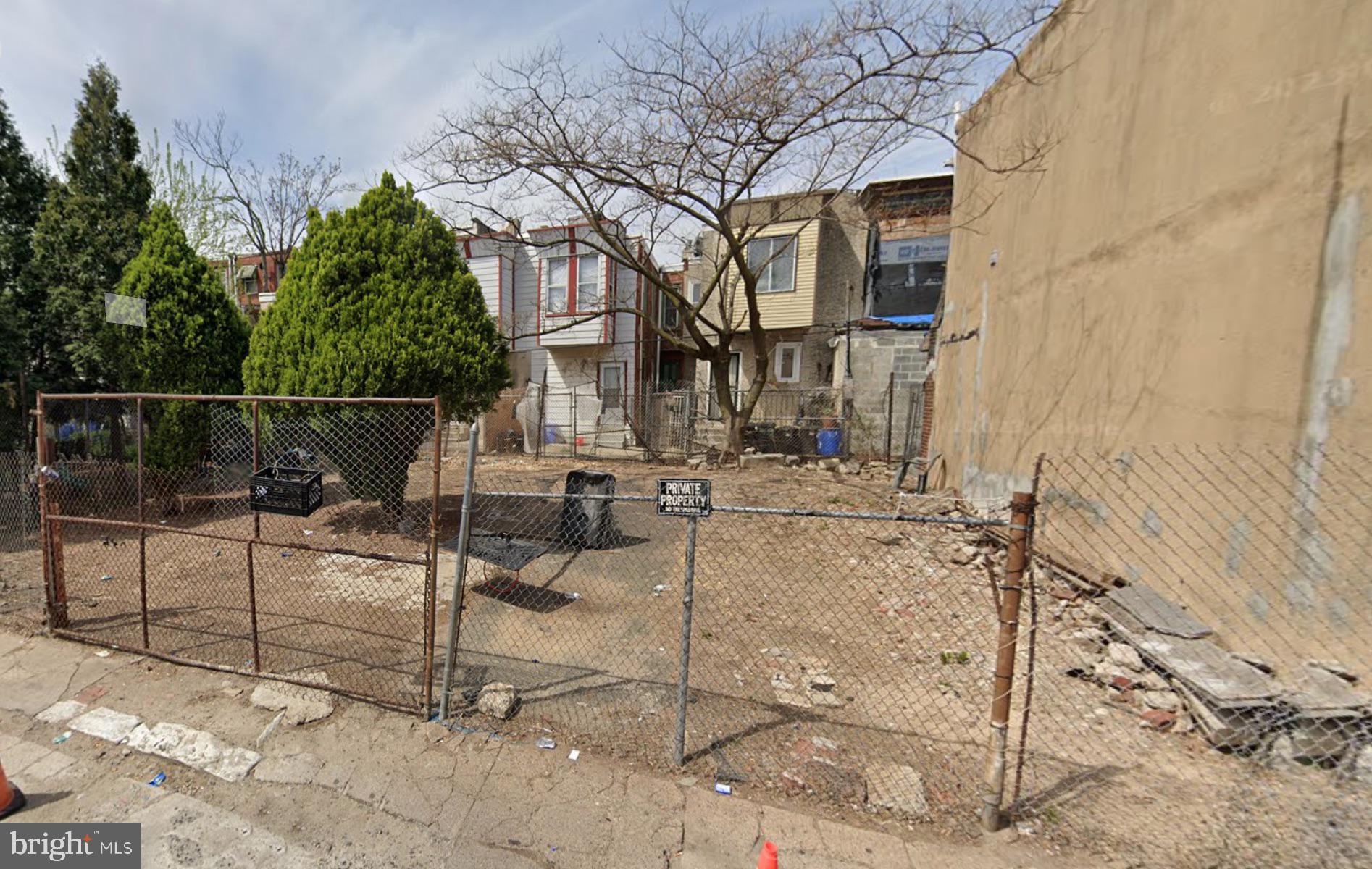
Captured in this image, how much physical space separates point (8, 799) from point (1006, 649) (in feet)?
15.6

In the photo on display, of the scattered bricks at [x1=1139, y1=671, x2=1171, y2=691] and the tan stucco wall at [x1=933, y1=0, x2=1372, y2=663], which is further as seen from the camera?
the scattered bricks at [x1=1139, y1=671, x2=1171, y2=691]

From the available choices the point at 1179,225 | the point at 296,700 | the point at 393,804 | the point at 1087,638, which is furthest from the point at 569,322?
the point at 393,804

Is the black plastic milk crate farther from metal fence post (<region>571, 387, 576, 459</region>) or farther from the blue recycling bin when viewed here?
Result: the blue recycling bin

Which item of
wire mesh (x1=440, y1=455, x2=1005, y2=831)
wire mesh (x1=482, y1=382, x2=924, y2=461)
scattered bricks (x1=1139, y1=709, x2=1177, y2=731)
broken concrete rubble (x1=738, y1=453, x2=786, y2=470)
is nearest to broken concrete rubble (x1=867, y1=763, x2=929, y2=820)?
wire mesh (x1=440, y1=455, x2=1005, y2=831)

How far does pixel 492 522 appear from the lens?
26.6ft

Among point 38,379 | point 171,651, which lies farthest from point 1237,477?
point 38,379

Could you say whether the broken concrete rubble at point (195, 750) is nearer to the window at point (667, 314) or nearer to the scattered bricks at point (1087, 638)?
the scattered bricks at point (1087, 638)

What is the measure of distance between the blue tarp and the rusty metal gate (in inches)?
507

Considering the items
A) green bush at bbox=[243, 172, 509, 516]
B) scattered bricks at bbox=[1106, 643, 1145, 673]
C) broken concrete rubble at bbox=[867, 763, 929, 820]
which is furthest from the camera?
green bush at bbox=[243, 172, 509, 516]

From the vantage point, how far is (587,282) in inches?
688

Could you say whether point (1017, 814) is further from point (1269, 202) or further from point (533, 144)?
point (533, 144)

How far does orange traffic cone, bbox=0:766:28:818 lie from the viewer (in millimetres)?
2455

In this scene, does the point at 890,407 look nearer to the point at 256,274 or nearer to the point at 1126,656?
Result: the point at 1126,656

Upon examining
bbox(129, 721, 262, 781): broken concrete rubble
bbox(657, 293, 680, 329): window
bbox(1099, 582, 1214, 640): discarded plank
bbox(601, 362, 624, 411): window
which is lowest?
bbox(129, 721, 262, 781): broken concrete rubble
